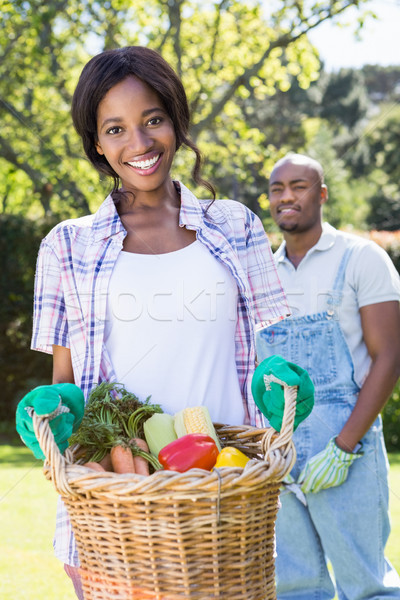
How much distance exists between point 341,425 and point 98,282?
1.65 metres

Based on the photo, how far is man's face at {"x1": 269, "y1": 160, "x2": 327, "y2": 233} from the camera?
3.55 meters

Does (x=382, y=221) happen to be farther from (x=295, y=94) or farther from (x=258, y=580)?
(x=258, y=580)

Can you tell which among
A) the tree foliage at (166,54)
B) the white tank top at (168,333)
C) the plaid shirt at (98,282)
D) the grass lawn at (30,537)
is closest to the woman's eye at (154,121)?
the plaid shirt at (98,282)

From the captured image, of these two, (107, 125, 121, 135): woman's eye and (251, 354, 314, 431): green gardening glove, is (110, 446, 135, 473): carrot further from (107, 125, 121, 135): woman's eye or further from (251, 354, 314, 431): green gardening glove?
(107, 125, 121, 135): woman's eye

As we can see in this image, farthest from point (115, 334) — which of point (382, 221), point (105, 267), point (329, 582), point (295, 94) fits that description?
point (295, 94)

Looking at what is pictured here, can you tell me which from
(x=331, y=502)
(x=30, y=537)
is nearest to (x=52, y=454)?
(x=331, y=502)

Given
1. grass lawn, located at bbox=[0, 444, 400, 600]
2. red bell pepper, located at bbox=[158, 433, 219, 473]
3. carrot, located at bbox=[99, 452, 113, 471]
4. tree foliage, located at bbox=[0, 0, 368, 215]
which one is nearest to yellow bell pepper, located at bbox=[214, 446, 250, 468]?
red bell pepper, located at bbox=[158, 433, 219, 473]

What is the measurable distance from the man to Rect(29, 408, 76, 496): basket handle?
5.97ft

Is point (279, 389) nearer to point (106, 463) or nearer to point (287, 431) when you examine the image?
point (287, 431)

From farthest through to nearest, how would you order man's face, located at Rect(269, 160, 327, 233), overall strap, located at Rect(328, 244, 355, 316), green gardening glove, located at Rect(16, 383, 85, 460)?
man's face, located at Rect(269, 160, 327, 233) < overall strap, located at Rect(328, 244, 355, 316) < green gardening glove, located at Rect(16, 383, 85, 460)

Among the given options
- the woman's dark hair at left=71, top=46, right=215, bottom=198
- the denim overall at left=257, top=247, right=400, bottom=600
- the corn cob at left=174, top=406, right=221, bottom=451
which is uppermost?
the woman's dark hair at left=71, top=46, right=215, bottom=198

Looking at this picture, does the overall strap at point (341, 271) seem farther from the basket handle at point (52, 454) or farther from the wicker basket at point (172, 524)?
the basket handle at point (52, 454)

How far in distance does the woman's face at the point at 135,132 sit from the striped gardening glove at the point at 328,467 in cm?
156

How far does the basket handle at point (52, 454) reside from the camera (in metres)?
1.46
